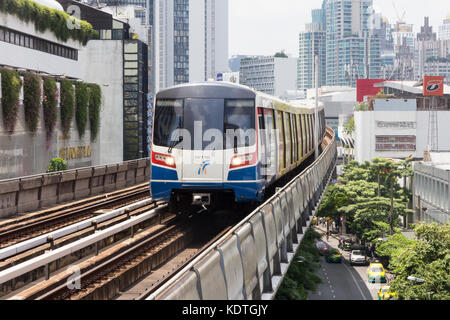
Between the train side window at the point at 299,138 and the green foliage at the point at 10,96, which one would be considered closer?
the train side window at the point at 299,138

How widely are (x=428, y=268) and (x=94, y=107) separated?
31.1 m

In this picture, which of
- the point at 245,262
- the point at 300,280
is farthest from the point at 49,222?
the point at 300,280

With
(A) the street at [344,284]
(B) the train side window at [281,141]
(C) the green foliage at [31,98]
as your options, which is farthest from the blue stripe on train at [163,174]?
(A) the street at [344,284]

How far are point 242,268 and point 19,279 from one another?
5.24 meters

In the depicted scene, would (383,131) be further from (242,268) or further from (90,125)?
(242,268)

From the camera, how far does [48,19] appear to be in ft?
175

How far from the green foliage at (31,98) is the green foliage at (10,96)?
117 centimetres

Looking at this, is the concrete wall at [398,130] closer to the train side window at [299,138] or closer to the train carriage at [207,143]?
the train side window at [299,138]

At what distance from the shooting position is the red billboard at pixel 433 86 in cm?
11075

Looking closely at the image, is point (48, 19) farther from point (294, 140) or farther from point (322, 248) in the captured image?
point (294, 140)

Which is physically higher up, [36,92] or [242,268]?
[36,92]

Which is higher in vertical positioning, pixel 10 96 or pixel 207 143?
pixel 10 96
